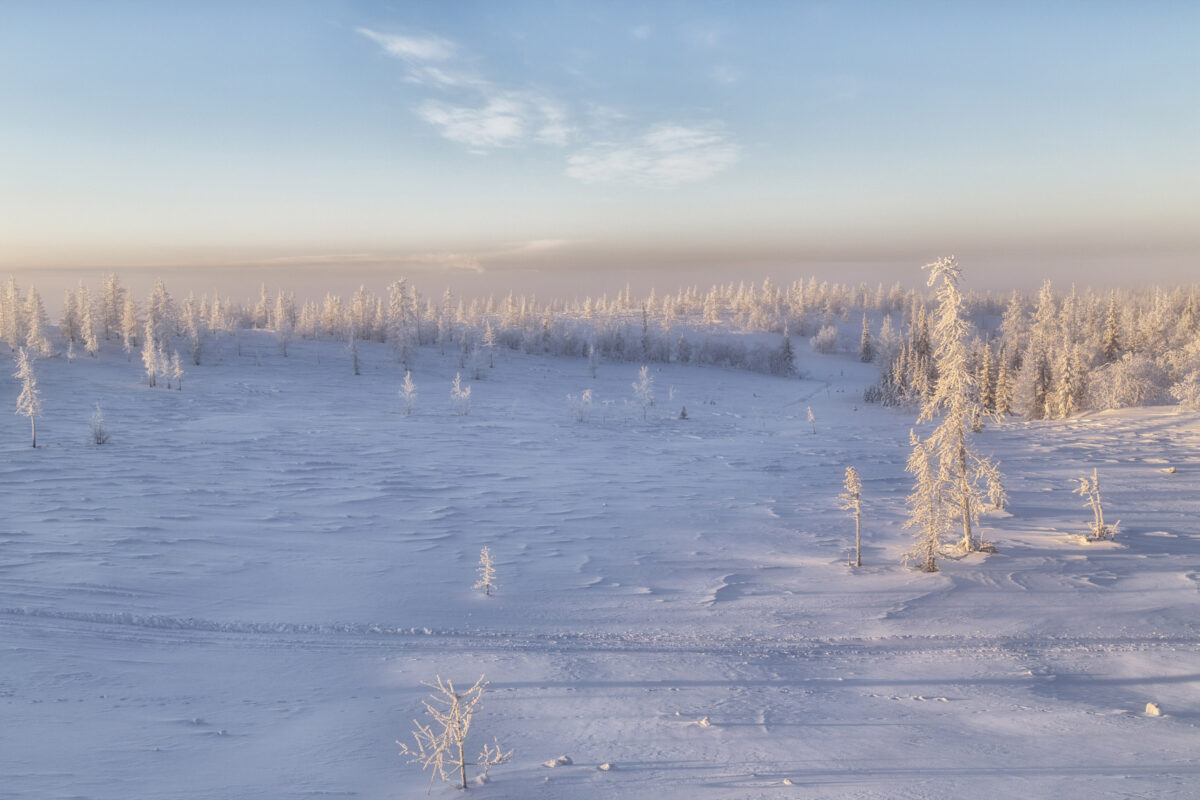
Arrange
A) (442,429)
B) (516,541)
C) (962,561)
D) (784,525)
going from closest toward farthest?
(962,561) < (516,541) < (784,525) < (442,429)

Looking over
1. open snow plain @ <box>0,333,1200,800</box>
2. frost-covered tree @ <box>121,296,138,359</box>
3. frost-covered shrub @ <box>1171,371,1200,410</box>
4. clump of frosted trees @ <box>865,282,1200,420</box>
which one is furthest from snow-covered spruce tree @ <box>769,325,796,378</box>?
frost-covered tree @ <box>121,296,138,359</box>

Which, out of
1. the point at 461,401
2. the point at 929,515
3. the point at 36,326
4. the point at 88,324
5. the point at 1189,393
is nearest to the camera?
the point at 929,515

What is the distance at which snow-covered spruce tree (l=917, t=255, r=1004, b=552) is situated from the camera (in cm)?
1683

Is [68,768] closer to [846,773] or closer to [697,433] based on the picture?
[846,773]

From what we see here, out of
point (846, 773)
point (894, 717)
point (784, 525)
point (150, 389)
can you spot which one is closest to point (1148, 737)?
point (894, 717)

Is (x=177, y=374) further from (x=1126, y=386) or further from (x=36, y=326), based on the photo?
(x=1126, y=386)

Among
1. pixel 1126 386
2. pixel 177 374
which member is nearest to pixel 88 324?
pixel 177 374

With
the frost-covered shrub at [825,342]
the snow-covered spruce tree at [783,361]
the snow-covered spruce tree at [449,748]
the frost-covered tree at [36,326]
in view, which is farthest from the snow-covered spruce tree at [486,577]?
the frost-covered shrub at [825,342]

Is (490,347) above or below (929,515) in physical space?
above

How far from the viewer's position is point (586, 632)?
12680 millimetres

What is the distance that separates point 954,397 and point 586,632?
459 inches

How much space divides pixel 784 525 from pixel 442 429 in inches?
1134

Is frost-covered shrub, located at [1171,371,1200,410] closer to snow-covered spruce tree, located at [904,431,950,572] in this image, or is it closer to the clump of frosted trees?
the clump of frosted trees

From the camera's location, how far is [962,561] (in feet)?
55.2
